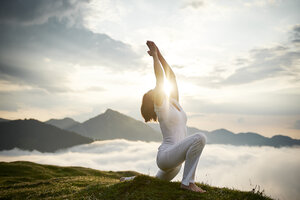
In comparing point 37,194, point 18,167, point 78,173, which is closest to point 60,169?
point 78,173

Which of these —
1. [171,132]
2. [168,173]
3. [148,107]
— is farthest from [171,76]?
[168,173]

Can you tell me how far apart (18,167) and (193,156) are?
191 feet

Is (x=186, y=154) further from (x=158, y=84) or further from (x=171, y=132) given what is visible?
(x=158, y=84)

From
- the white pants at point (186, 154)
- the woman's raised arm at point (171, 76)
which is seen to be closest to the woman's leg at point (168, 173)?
the white pants at point (186, 154)

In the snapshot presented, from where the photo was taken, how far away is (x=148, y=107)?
7.04 metres

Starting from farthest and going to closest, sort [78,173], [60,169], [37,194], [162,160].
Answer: [60,169], [78,173], [37,194], [162,160]

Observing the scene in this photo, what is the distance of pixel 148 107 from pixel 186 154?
1.87 m

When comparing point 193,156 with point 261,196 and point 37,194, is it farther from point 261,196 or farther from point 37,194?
point 37,194

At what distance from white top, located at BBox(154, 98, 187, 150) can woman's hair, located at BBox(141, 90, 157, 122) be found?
0.35m

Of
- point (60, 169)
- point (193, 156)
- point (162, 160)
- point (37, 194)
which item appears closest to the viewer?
point (193, 156)

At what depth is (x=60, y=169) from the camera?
49438 millimetres

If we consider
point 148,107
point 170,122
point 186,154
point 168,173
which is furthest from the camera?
point 168,173

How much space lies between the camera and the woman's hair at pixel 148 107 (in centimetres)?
696

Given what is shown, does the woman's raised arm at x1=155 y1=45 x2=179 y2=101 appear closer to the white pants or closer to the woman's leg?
the white pants
